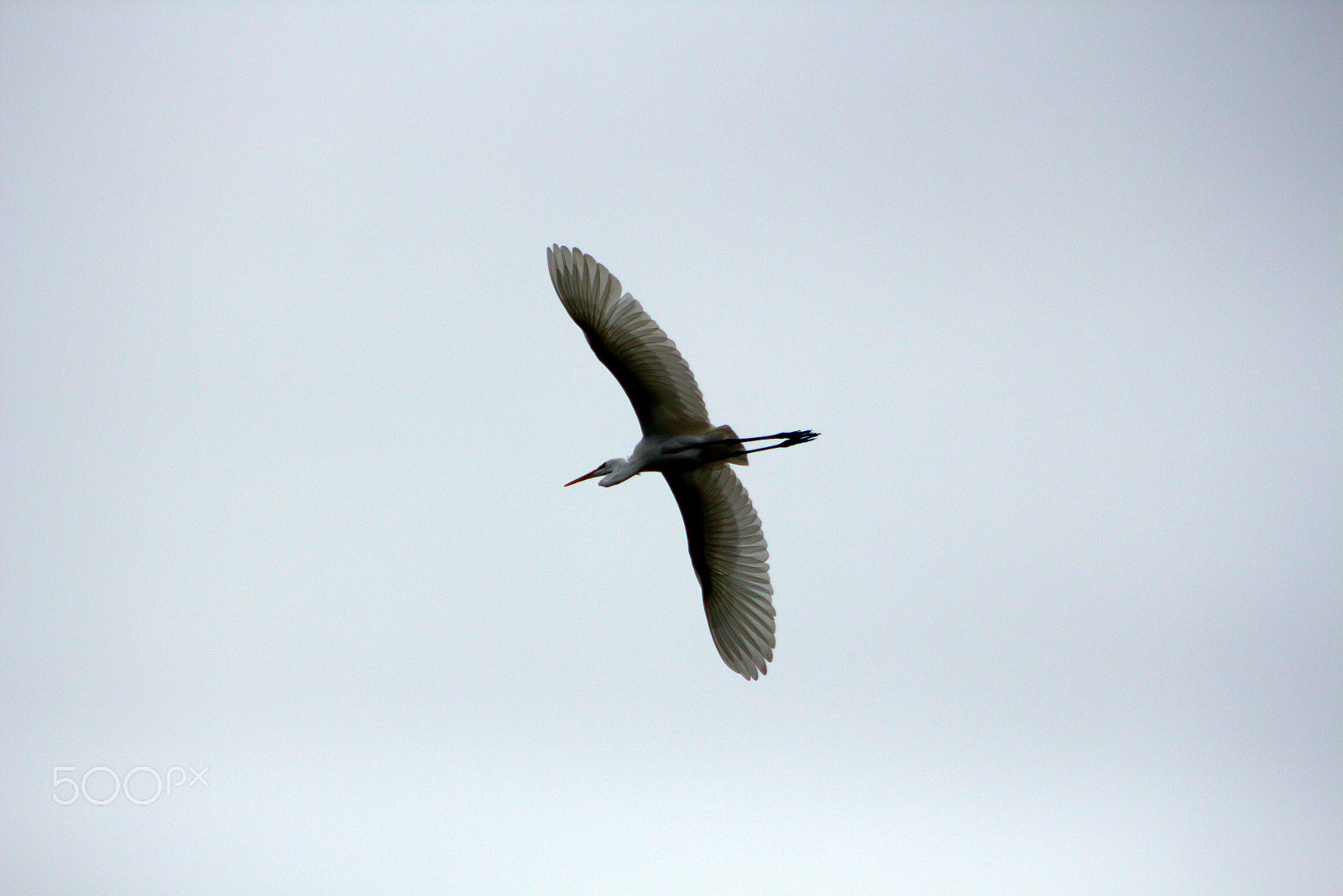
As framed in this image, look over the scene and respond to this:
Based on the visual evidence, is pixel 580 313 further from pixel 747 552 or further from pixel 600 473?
pixel 747 552

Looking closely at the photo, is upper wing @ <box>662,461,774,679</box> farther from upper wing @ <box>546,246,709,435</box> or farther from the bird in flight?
upper wing @ <box>546,246,709,435</box>

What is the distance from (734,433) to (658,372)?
558 mm

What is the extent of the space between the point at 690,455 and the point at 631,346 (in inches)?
27.9

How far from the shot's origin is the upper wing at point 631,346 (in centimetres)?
557

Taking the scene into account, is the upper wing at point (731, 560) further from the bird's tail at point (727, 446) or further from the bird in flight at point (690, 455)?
the bird's tail at point (727, 446)

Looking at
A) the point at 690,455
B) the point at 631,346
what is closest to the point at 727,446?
the point at 690,455

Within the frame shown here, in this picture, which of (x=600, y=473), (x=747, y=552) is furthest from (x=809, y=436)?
(x=600, y=473)

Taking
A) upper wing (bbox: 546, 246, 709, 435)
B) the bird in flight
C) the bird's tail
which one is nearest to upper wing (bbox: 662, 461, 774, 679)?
the bird in flight

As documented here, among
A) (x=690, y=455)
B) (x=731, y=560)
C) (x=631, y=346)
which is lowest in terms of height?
(x=731, y=560)

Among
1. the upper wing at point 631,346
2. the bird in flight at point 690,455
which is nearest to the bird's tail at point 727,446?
the bird in flight at point 690,455

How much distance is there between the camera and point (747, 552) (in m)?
6.21

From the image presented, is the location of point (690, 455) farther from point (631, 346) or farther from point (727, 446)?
point (631, 346)

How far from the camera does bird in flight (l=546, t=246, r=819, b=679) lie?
562cm

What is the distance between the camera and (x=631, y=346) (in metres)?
5.74
